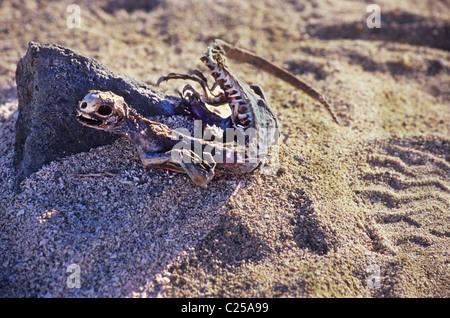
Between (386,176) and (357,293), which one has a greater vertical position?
(386,176)

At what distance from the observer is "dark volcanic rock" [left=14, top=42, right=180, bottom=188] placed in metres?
2.50

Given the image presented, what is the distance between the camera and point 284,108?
137 inches

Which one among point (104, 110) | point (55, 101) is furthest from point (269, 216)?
point (55, 101)

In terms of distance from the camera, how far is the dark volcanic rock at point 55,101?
2502 mm

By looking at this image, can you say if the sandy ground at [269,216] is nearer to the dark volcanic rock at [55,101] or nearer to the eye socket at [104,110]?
the dark volcanic rock at [55,101]

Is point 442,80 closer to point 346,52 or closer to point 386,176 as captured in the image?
point 346,52

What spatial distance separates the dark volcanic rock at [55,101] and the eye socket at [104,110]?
1.03 feet

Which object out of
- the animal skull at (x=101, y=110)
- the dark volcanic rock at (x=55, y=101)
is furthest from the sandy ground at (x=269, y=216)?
the animal skull at (x=101, y=110)

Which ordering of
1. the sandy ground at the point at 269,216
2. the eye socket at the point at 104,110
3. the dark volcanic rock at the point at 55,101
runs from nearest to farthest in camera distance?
the sandy ground at the point at 269,216 < the eye socket at the point at 104,110 < the dark volcanic rock at the point at 55,101

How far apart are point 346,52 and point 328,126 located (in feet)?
5.73

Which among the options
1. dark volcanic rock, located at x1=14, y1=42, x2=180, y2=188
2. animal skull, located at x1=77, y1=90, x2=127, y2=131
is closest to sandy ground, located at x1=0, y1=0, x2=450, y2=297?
dark volcanic rock, located at x1=14, y1=42, x2=180, y2=188

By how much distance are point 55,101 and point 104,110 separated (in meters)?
0.43

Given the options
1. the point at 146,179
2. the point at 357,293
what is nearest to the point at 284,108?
the point at 146,179

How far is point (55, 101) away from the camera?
252cm
